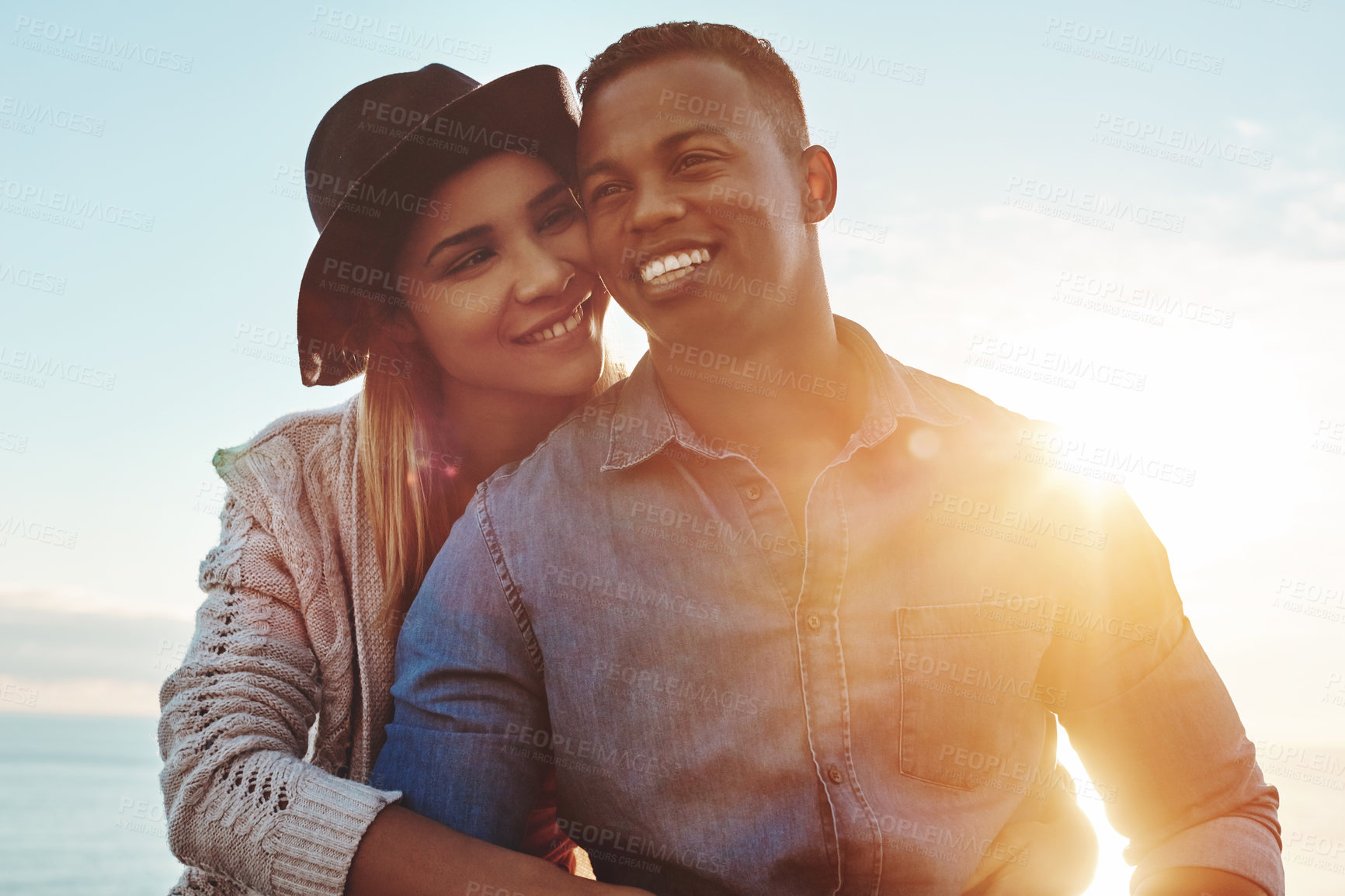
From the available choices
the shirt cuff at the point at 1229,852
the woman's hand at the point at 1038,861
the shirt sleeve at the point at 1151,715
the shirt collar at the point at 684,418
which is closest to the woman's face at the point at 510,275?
the shirt collar at the point at 684,418

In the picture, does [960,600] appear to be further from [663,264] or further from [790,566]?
[663,264]

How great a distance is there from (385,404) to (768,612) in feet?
4.98

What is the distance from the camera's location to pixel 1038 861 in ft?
9.08

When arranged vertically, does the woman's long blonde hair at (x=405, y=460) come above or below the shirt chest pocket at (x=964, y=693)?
above

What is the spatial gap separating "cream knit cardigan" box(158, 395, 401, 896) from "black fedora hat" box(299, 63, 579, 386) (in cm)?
48

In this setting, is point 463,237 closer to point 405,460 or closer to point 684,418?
point 405,460

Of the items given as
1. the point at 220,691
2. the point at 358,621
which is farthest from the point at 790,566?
the point at 220,691

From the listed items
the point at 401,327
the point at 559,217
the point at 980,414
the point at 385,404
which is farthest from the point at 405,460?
the point at 980,414

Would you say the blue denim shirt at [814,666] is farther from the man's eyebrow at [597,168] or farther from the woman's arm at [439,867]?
the man's eyebrow at [597,168]

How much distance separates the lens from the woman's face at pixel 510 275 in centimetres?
328

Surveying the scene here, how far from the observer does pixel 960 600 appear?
2727mm

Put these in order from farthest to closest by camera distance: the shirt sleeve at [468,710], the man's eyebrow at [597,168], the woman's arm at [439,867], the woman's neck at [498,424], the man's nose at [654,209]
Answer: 1. the woman's neck at [498,424]
2. the man's eyebrow at [597,168]
3. the man's nose at [654,209]
4. the shirt sleeve at [468,710]
5. the woman's arm at [439,867]

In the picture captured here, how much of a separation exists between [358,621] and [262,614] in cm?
26

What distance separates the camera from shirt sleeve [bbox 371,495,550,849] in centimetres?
262
